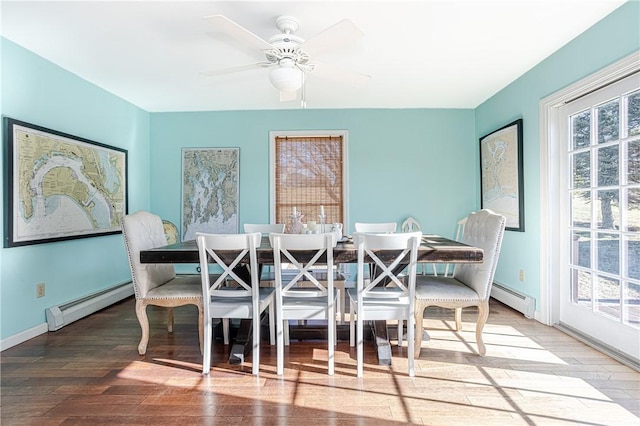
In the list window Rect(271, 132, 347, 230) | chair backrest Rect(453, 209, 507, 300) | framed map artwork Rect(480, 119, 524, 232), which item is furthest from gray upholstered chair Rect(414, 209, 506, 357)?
window Rect(271, 132, 347, 230)

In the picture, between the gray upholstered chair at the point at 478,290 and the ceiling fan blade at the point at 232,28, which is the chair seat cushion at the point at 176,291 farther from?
the ceiling fan blade at the point at 232,28

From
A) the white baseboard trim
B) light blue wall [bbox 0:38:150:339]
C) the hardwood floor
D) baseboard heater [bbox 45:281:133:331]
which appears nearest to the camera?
the hardwood floor

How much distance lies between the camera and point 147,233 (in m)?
2.75

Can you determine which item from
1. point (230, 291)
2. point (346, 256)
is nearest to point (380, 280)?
point (346, 256)

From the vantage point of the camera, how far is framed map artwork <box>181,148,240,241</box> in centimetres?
478

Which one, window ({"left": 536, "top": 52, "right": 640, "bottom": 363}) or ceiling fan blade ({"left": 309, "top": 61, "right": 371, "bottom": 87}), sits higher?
ceiling fan blade ({"left": 309, "top": 61, "right": 371, "bottom": 87})

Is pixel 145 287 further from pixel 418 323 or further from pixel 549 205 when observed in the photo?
pixel 549 205

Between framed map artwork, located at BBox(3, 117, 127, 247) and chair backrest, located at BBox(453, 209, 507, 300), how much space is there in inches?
142

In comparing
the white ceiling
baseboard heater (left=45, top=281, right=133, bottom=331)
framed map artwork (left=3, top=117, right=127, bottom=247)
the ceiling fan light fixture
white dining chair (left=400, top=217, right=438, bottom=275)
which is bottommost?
baseboard heater (left=45, top=281, right=133, bottom=331)

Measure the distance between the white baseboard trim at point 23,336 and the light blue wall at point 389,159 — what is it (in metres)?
2.41

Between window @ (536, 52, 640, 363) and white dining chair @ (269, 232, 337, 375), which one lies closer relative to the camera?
white dining chair @ (269, 232, 337, 375)

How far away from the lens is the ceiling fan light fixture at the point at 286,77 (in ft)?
7.92

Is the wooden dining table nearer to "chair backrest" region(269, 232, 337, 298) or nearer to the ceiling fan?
"chair backrest" region(269, 232, 337, 298)

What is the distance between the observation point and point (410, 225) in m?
4.67
